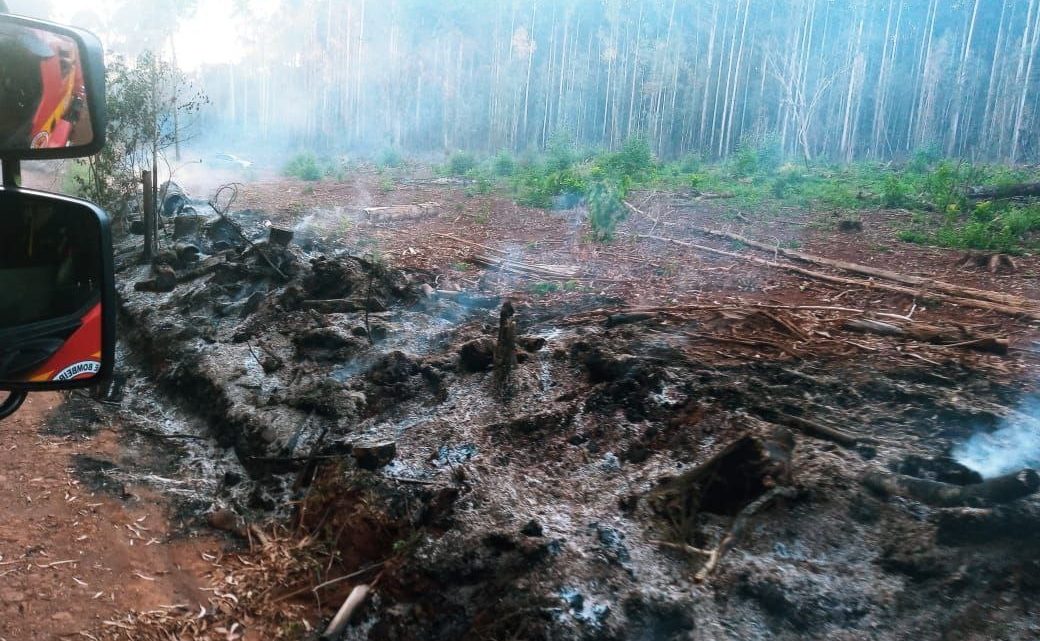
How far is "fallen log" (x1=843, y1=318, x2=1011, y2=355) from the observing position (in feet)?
16.4

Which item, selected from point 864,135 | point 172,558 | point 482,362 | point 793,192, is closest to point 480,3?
point 864,135

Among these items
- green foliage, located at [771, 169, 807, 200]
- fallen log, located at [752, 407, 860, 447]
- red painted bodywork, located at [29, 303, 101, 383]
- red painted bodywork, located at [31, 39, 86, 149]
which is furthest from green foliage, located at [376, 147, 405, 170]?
red painted bodywork, located at [29, 303, 101, 383]

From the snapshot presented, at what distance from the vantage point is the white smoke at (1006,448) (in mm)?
3652

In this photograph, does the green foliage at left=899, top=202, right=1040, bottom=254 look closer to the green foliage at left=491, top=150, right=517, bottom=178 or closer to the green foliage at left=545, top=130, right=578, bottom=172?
the green foliage at left=545, top=130, right=578, bottom=172

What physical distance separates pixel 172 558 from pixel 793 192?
406 inches

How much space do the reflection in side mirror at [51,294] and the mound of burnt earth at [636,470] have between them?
2.03 m

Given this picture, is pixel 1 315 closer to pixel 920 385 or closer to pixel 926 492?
pixel 926 492

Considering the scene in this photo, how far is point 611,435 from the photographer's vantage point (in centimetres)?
436

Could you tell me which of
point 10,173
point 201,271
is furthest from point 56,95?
point 201,271


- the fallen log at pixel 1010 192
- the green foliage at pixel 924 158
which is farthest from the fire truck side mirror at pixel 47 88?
the green foliage at pixel 924 158

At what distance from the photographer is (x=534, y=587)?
3207 mm

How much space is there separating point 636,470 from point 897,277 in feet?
13.7

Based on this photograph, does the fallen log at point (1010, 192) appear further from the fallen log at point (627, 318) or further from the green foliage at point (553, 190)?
the fallen log at point (627, 318)

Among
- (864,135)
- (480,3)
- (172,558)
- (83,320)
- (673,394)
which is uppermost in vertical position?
(480,3)
